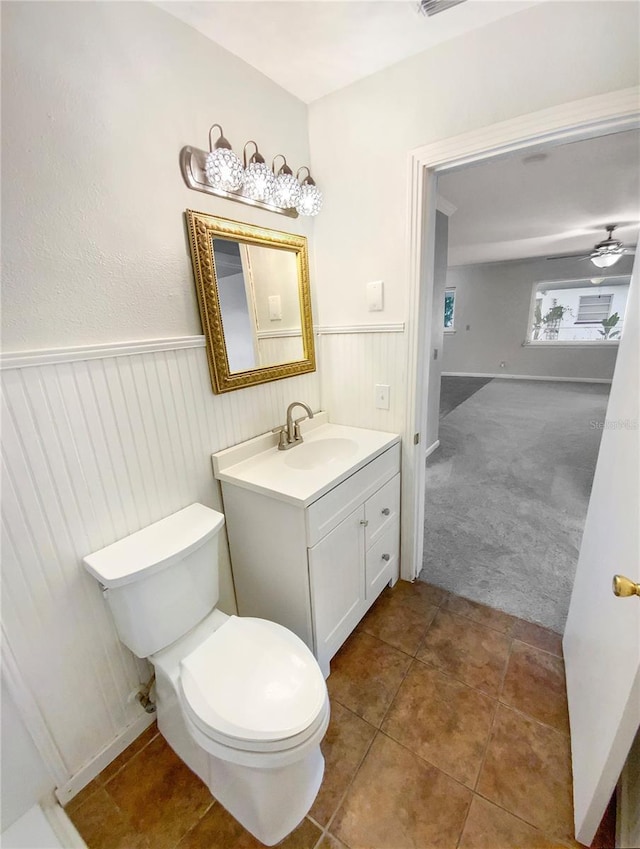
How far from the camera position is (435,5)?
1.08m

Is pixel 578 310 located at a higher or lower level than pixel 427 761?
higher

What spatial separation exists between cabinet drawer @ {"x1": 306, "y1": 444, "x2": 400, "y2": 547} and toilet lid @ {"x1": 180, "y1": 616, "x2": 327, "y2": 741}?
1.11 ft

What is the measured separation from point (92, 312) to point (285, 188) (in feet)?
3.04

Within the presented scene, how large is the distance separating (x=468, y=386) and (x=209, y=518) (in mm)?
6704

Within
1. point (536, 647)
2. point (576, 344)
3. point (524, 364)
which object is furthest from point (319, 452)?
point (576, 344)

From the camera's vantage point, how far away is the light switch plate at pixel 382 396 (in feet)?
5.61

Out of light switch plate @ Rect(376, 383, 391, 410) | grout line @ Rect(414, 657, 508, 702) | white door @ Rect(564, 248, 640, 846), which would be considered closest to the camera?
white door @ Rect(564, 248, 640, 846)

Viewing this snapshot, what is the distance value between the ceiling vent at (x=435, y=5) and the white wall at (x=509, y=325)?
22.4ft

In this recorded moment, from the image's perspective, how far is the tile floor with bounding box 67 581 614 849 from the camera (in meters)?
A: 1.01

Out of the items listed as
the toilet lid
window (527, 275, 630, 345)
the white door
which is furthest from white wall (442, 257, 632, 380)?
the toilet lid

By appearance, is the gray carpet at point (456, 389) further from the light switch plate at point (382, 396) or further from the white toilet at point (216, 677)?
the white toilet at point (216, 677)

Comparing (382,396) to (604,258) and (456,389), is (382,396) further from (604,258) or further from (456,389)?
(456,389)

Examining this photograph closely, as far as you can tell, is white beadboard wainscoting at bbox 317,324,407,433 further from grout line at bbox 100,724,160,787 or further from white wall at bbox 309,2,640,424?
grout line at bbox 100,724,160,787

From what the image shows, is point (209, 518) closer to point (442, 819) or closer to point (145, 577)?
point (145, 577)
